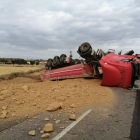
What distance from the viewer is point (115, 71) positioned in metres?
7.73

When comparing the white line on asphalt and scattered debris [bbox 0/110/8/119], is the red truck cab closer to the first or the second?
the white line on asphalt

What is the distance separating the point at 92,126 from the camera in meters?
3.18

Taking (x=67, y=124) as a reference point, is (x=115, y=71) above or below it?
above

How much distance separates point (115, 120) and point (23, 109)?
2.58m

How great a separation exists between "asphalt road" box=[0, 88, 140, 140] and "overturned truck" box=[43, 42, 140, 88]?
365 centimetres

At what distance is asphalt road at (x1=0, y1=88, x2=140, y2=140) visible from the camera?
2.75m

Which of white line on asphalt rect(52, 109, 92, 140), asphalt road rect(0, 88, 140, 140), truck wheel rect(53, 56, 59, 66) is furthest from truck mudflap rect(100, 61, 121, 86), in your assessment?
truck wheel rect(53, 56, 59, 66)

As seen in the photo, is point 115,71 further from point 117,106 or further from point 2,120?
point 2,120

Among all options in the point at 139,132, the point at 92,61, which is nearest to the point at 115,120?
the point at 139,132

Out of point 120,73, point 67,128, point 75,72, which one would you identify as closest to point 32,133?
point 67,128

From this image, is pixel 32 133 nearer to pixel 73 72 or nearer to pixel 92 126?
pixel 92 126

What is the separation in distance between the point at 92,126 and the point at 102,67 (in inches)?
200

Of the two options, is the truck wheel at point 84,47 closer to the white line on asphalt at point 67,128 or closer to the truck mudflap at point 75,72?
the truck mudflap at point 75,72

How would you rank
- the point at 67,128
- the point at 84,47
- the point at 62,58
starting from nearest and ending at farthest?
the point at 67,128 < the point at 84,47 < the point at 62,58
